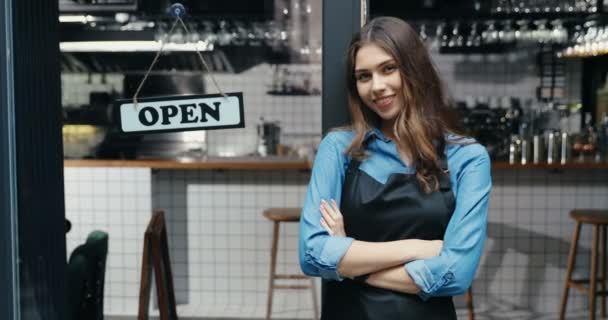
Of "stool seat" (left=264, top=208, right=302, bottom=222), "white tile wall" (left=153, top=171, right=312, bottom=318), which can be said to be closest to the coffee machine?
"white tile wall" (left=153, top=171, right=312, bottom=318)

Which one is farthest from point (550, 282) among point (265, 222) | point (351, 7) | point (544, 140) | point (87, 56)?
point (87, 56)

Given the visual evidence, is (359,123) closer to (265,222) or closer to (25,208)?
(25,208)

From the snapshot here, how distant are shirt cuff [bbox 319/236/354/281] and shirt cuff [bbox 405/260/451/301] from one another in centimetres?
16

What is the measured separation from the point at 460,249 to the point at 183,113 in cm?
95

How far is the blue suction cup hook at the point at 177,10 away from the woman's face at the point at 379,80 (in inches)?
34.8

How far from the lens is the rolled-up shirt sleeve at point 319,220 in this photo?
1.63 metres

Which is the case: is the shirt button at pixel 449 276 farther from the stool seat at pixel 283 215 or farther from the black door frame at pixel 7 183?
the stool seat at pixel 283 215

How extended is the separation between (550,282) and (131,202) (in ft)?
9.59

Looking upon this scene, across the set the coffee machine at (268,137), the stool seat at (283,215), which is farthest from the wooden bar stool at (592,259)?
the coffee machine at (268,137)

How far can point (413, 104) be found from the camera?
1710 mm

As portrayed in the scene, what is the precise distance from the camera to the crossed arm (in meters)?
1.63

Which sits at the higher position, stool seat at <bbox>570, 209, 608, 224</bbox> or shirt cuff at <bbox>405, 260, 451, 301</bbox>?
shirt cuff at <bbox>405, 260, 451, 301</bbox>

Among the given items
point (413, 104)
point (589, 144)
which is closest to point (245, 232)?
point (589, 144)

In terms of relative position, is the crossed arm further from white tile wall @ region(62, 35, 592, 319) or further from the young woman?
white tile wall @ region(62, 35, 592, 319)
